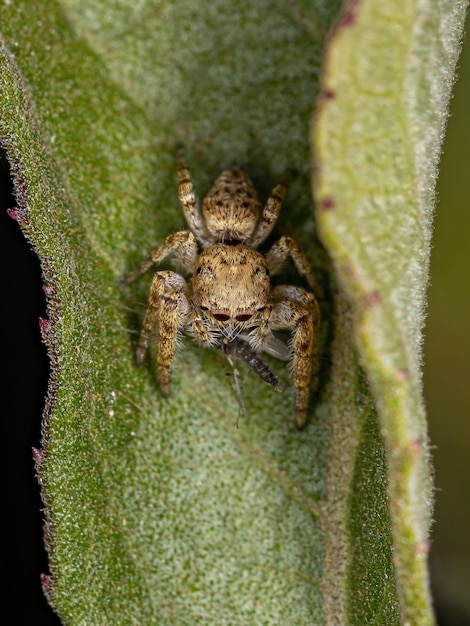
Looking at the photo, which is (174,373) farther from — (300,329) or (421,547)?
(421,547)

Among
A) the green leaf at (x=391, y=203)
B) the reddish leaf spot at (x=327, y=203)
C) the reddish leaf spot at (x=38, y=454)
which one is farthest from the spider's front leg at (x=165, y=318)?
the reddish leaf spot at (x=327, y=203)

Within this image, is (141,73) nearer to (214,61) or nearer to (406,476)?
(214,61)

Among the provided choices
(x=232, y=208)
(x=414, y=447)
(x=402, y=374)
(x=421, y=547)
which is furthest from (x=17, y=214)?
(x=421, y=547)

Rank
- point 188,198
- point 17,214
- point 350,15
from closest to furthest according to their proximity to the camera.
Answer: point 350,15 → point 17,214 → point 188,198

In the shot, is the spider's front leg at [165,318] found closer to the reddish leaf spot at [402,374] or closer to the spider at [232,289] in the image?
the spider at [232,289]

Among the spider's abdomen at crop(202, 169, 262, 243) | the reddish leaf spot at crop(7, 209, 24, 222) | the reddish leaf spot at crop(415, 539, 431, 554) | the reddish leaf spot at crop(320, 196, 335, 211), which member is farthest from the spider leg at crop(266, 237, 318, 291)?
the reddish leaf spot at crop(415, 539, 431, 554)

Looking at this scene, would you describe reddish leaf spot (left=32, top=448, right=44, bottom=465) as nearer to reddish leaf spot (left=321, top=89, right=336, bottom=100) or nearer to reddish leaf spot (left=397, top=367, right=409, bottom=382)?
reddish leaf spot (left=397, top=367, right=409, bottom=382)
